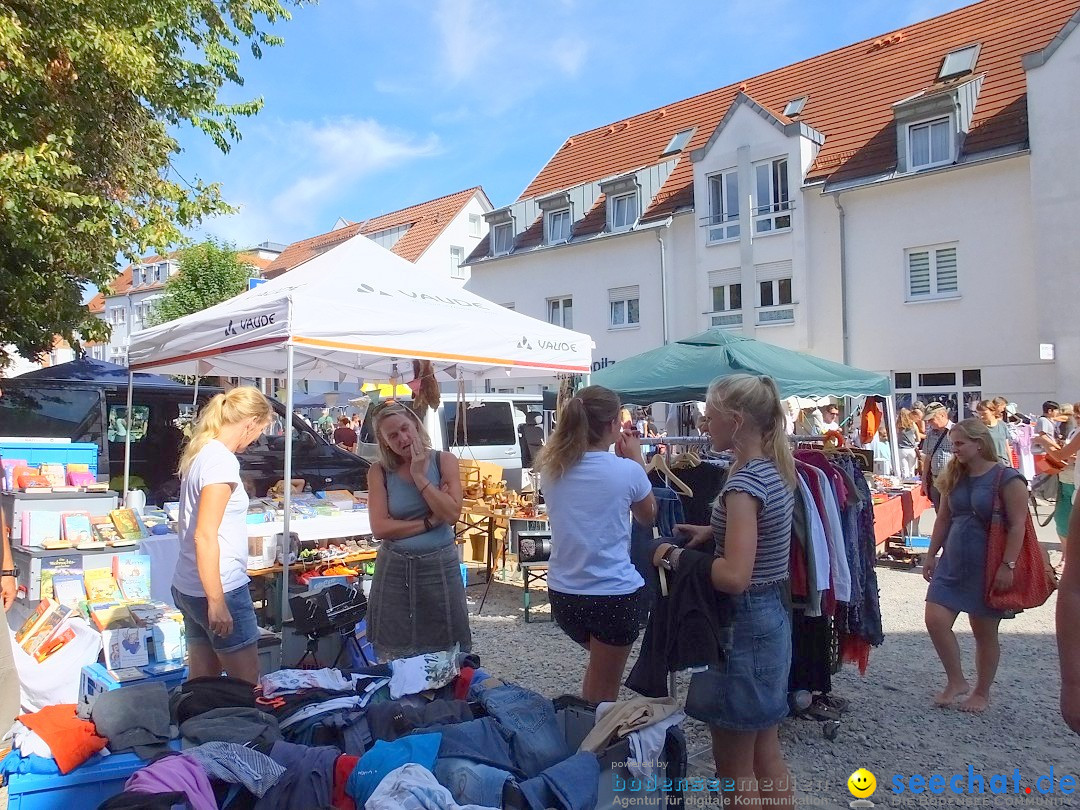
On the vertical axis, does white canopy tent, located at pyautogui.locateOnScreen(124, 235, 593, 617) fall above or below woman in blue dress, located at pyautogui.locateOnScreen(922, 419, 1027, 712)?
above

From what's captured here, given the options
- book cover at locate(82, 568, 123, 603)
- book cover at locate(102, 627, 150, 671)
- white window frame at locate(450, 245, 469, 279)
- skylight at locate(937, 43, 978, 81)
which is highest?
skylight at locate(937, 43, 978, 81)

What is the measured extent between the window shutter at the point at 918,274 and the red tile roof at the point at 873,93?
2.16 m

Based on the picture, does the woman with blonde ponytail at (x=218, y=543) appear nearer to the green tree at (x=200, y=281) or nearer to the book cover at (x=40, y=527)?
the book cover at (x=40, y=527)

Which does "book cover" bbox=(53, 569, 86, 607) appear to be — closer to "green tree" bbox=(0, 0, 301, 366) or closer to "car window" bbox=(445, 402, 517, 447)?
"green tree" bbox=(0, 0, 301, 366)

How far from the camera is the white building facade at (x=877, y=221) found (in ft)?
48.4

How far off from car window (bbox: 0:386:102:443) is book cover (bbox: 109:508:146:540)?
86.0 inches

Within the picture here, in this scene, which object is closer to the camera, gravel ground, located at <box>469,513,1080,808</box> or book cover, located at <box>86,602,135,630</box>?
gravel ground, located at <box>469,513,1080,808</box>

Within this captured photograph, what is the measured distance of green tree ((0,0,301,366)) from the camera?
6395 millimetres

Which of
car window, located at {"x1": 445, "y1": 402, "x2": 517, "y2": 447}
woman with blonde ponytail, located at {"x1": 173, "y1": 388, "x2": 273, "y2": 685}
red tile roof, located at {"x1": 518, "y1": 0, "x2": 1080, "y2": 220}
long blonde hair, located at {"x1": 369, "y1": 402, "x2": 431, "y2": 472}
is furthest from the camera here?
red tile roof, located at {"x1": 518, "y1": 0, "x2": 1080, "y2": 220}

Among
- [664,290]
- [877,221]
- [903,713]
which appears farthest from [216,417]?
[664,290]

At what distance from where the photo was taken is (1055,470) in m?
6.30

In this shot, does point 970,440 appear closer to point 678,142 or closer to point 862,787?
point 862,787

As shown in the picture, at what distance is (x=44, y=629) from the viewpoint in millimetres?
3902

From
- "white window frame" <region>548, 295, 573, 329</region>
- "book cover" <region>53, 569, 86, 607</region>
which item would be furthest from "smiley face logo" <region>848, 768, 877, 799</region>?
"white window frame" <region>548, 295, 573, 329</region>
